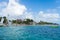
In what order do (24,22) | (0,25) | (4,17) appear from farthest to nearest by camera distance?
(24,22), (4,17), (0,25)

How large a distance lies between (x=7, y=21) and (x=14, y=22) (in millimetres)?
16376

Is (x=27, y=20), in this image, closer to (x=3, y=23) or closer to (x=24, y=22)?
(x=24, y=22)

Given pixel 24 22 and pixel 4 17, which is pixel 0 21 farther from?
pixel 24 22

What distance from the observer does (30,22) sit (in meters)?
139

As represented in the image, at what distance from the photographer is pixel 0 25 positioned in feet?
350

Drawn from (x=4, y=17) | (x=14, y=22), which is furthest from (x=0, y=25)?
(x=14, y=22)

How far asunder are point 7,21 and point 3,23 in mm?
3943

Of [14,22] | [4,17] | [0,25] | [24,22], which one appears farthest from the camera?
[24,22]

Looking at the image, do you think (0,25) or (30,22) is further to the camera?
(30,22)

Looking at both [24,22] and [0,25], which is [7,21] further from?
[24,22]

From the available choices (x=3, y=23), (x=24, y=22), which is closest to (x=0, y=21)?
(x=3, y=23)

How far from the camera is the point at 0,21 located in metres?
111

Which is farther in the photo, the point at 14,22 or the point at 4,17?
the point at 14,22

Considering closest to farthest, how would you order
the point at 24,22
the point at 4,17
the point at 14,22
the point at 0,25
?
1. the point at 0,25
2. the point at 4,17
3. the point at 14,22
4. the point at 24,22
